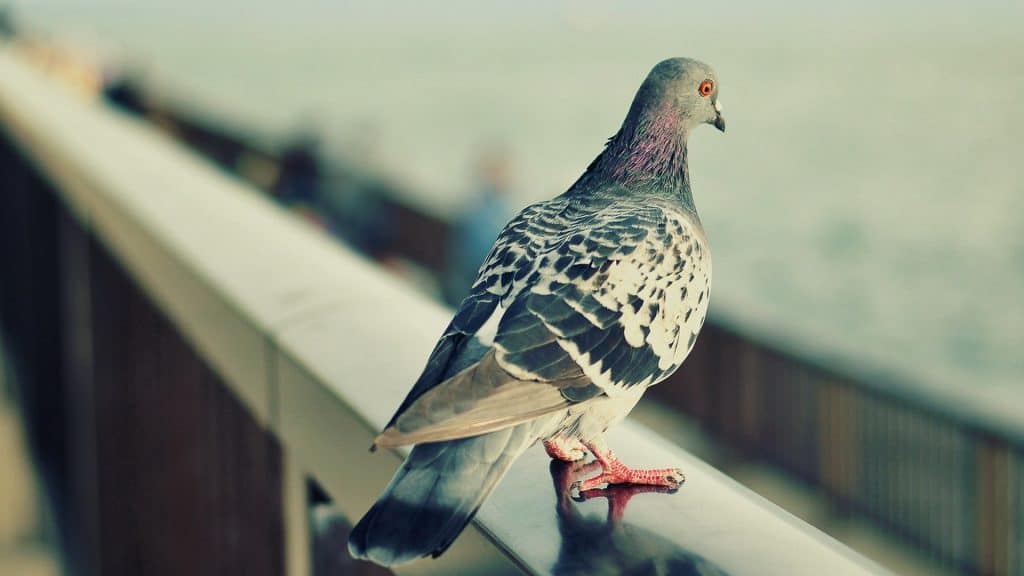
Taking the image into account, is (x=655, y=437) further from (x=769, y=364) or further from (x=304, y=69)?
(x=304, y=69)

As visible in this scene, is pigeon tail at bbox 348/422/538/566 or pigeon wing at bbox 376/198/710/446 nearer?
pigeon tail at bbox 348/422/538/566

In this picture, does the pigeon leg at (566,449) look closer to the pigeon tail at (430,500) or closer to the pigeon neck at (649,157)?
the pigeon tail at (430,500)

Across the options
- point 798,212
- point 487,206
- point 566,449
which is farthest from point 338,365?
point 798,212

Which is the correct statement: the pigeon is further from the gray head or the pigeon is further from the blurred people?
the blurred people

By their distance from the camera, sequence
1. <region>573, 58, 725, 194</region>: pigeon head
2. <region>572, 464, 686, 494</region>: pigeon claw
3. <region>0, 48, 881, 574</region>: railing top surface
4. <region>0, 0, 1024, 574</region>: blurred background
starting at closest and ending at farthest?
<region>0, 48, 881, 574</region>: railing top surface
<region>572, 464, 686, 494</region>: pigeon claw
<region>573, 58, 725, 194</region>: pigeon head
<region>0, 0, 1024, 574</region>: blurred background

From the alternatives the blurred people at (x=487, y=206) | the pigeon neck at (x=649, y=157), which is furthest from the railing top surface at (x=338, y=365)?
the blurred people at (x=487, y=206)

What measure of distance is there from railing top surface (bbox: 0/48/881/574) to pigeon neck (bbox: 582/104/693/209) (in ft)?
0.89

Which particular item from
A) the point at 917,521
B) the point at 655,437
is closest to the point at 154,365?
the point at 655,437

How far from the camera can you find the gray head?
1465 millimetres

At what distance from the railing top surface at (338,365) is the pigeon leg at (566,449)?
0.02 meters

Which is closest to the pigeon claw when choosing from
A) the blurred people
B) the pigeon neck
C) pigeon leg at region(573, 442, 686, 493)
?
pigeon leg at region(573, 442, 686, 493)

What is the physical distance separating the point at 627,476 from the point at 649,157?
0.41m

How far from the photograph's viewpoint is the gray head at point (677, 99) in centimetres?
146

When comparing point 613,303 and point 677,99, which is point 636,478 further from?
point 677,99
